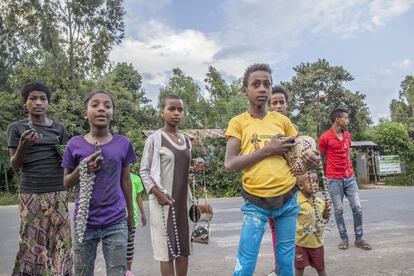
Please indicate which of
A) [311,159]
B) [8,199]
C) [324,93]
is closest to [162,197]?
[311,159]

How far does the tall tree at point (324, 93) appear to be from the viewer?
27.1 m

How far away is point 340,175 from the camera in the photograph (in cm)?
592

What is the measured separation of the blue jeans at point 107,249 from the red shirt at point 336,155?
12.4ft

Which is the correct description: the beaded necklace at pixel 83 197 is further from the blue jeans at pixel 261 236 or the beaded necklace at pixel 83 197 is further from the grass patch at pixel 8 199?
the grass patch at pixel 8 199

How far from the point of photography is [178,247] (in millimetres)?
3627

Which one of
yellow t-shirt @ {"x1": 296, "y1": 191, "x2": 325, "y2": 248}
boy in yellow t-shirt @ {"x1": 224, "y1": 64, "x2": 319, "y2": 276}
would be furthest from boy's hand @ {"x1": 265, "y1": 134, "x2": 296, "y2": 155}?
yellow t-shirt @ {"x1": 296, "y1": 191, "x2": 325, "y2": 248}

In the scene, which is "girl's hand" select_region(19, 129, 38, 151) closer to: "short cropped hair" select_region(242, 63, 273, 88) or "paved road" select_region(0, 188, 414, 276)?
"short cropped hair" select_region(242, 63, 273, 88)

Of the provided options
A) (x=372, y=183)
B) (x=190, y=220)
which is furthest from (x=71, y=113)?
(x=190, y=220)

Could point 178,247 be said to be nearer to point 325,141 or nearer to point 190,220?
point 190,220

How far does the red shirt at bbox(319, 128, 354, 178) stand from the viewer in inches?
233

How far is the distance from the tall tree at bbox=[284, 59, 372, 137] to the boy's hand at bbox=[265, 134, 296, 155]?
80.2 ft

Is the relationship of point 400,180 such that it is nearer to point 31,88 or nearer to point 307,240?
point 307,240

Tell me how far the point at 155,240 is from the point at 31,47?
24.6m

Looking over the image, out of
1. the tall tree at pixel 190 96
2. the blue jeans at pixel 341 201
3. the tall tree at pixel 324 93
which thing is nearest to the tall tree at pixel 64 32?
the tall tree at pixel 190 96
